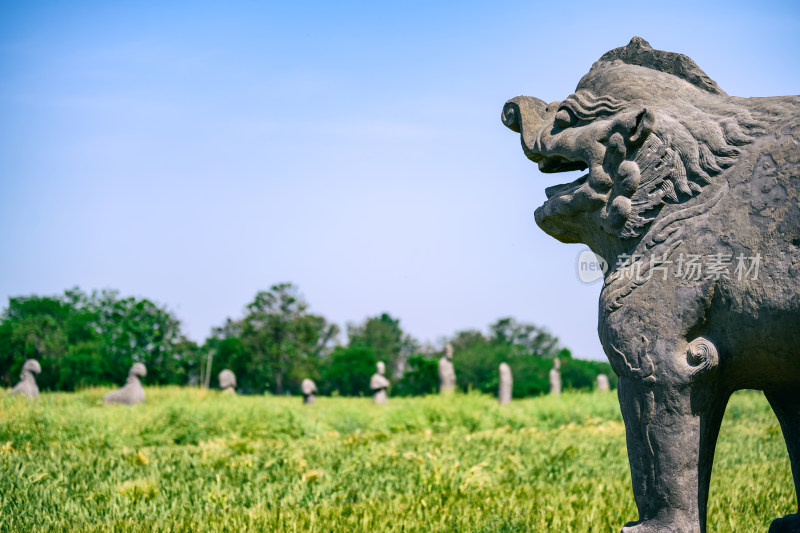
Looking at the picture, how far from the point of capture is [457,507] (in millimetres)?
4820

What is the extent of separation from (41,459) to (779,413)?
5.93m

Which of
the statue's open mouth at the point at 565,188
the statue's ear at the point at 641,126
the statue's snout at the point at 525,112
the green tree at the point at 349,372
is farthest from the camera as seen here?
the green tree at the point at 349,372

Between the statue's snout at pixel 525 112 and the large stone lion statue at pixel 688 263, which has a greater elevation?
the statue's snout at pixel 525 112

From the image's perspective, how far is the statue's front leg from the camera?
8.08 ft

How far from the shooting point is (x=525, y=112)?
306cm

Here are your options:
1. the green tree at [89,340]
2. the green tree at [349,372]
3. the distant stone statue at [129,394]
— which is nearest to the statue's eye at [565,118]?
the distant stone statue at [129,394]

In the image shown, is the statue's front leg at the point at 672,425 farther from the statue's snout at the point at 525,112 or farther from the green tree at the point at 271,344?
the green tree at the point at 271,344

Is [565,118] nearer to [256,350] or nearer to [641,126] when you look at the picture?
[641,126]

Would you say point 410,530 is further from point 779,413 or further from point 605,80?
point 605,80

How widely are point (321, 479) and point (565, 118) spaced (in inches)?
154

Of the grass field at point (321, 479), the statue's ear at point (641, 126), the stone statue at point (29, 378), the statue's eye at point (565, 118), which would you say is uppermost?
the statue's eye at point (565, 118)

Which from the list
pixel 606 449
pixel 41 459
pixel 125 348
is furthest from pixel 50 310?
pixel 606 449

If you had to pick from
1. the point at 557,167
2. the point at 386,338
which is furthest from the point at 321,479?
the point at 386,338

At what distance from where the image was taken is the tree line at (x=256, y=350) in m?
17.7
